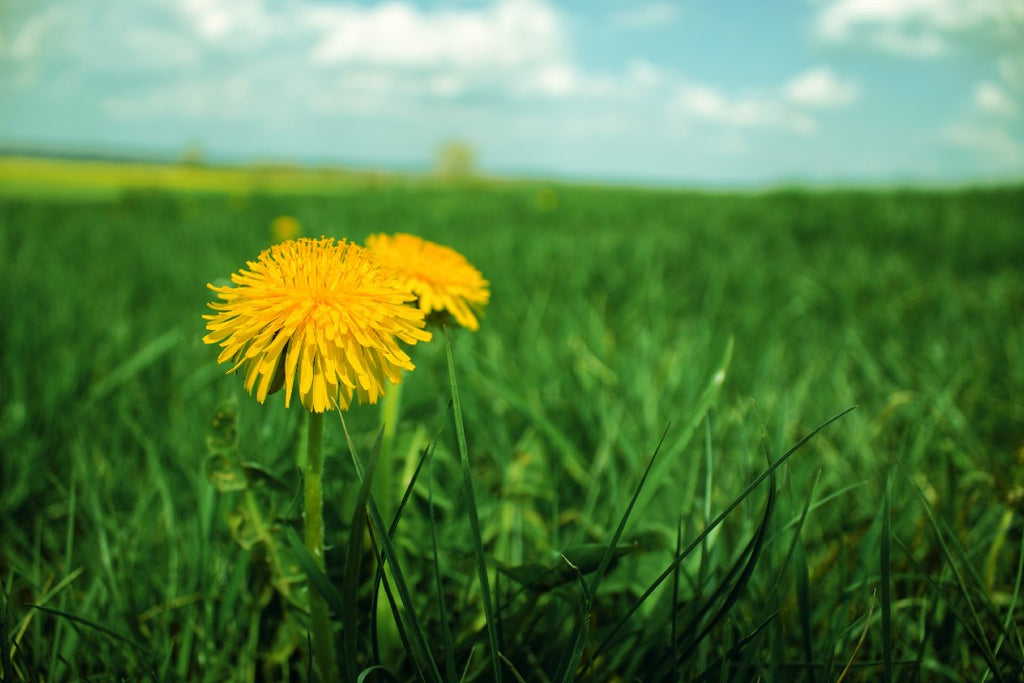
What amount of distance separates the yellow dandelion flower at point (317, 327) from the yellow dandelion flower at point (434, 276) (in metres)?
0.12

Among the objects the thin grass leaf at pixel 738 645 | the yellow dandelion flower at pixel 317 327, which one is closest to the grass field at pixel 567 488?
the thin grass leaf at pixel 738 645

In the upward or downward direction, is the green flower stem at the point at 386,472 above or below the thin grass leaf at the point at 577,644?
above

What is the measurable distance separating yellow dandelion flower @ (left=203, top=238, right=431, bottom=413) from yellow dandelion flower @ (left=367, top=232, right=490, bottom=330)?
0.12 meters

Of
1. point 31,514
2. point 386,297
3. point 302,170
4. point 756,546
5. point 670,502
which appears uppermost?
point 302,170

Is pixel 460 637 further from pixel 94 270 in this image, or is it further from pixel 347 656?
pixel 94 270

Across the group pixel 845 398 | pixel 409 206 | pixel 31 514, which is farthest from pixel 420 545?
pixel 409 206

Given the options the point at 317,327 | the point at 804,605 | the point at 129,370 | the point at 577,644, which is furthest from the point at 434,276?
the point at 129,370

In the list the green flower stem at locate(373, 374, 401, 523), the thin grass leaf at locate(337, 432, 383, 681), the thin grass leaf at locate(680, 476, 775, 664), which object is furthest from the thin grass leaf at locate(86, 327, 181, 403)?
the thin grass leaf at locate(680, 476, 775, 664)

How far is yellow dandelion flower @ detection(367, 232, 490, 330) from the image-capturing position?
94 cm

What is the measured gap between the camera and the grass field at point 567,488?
94cm

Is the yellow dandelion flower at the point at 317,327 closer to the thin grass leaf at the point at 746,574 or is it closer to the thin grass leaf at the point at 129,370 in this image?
the thin grass leaf at the point at 746,574

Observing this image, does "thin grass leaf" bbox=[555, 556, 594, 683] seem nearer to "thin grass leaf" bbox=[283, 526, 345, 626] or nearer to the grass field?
the grass field

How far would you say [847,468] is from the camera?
1747 millimetres

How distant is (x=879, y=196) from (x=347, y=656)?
29.6 feet
